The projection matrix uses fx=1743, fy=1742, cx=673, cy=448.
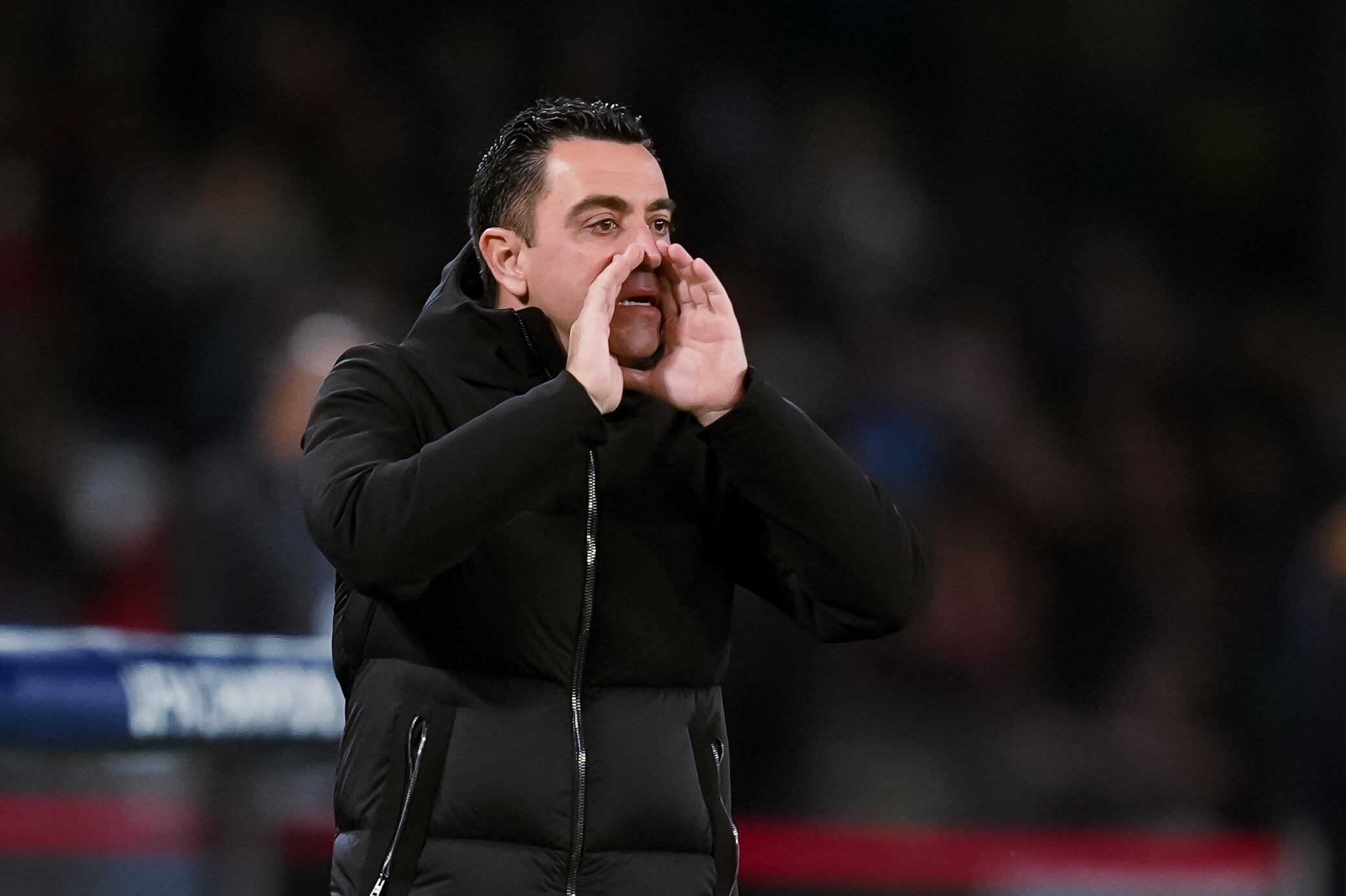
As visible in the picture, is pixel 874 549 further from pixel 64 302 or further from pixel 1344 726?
pixel 64 302

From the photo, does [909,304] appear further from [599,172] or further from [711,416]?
[711,416]

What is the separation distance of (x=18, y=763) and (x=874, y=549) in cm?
140

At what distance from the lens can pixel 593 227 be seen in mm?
2166

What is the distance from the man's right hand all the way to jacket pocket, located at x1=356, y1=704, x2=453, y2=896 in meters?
0.40

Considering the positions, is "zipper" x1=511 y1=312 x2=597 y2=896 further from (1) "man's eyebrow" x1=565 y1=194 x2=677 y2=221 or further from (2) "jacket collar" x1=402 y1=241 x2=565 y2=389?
(1) "man's eyebrow" x1=565 y1=194 x2=677 y2=221

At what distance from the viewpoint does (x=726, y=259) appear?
689 centimetres

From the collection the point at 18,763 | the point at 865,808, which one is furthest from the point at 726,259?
the point at 18,763

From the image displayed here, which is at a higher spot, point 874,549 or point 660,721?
point 874,549

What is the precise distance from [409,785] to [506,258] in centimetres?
70

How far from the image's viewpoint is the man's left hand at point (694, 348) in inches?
79.7

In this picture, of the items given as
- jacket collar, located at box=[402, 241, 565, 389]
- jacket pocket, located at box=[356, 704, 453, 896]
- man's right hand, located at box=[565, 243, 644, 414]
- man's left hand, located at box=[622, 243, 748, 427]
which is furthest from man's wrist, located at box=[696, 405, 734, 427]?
jacket pocket, located at box=[356, 704, 453, 896]

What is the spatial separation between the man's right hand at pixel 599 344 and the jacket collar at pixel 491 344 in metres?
0.11

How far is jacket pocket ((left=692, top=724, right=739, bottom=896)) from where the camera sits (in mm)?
2059

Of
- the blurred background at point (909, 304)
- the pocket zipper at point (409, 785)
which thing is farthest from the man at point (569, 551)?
the blurred background at point (909, 304)
